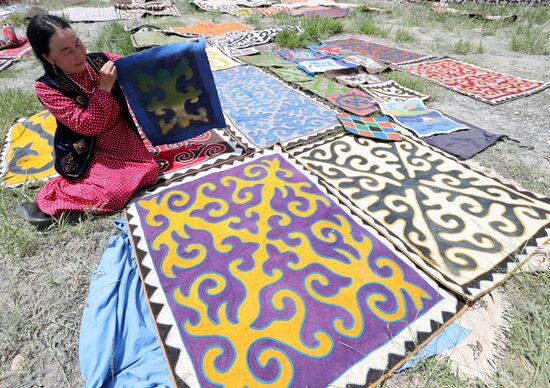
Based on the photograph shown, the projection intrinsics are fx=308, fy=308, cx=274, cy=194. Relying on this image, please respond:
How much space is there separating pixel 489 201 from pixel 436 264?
74cm

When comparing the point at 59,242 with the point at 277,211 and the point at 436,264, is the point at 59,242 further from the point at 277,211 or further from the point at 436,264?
the point at 436,264

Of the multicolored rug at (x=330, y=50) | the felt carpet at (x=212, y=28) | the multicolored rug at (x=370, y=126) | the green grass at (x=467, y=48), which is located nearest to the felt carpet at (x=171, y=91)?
the multicolored rug at (x=370, y=126)

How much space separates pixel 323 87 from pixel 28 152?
293cm

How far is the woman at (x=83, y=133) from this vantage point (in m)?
1.61

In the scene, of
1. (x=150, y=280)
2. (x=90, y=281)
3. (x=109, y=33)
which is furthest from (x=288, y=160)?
(x=109, y=33)

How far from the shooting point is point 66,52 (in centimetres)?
160

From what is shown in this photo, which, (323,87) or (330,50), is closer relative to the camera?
(323,87)

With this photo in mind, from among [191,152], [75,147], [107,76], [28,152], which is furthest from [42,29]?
[28,152]

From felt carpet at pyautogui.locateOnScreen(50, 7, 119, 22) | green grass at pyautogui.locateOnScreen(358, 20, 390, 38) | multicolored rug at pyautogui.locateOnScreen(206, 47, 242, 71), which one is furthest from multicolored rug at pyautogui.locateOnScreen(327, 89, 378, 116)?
felt carpet at pyautogui.locateOnScreen(50, 7, 119, 22)

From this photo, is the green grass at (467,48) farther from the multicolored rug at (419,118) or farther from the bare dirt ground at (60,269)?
the multicolored rug at (419,118)

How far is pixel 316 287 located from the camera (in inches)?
59.9

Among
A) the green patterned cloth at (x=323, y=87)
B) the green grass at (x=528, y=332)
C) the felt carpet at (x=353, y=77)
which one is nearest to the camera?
the green grass at (x=528, y=332)

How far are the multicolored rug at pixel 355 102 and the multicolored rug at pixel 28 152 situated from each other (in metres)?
2.65

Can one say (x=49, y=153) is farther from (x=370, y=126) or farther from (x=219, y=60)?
(x=370, y=126)
